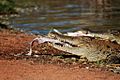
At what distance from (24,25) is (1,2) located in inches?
368

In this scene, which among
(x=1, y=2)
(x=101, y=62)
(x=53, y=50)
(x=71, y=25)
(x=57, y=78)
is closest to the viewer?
(x=57, y=78)

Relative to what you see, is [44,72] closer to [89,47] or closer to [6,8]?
[89,47]

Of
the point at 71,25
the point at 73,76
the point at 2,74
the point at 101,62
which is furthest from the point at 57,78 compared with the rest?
the point at 71,25

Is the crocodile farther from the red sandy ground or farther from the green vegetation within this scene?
the green vegetation

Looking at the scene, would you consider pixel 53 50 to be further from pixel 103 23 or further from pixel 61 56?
pixel 103 23

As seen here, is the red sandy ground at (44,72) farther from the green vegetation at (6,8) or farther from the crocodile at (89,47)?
the green vegetation at (6,8)

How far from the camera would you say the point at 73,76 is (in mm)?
9039

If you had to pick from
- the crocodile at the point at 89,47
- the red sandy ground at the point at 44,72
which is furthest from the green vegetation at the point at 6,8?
the red sandy ground at the point at 44,72

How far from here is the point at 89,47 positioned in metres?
11.5

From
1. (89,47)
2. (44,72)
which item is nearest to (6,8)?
(89,47)

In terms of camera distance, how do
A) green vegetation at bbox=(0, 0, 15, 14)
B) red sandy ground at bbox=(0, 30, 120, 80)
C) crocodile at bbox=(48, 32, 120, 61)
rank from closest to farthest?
1. red sandy ground at bbox=(0, 30, 120, 80)
2. crocodile at bbox=(48, 32, 120, 61)
3. green vegetation at bbox=(0, 0, 15, 14)

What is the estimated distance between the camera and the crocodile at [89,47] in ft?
37.4

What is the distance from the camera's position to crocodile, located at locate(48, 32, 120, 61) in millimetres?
Answer: 11414

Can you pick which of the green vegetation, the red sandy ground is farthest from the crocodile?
the green vegetation
